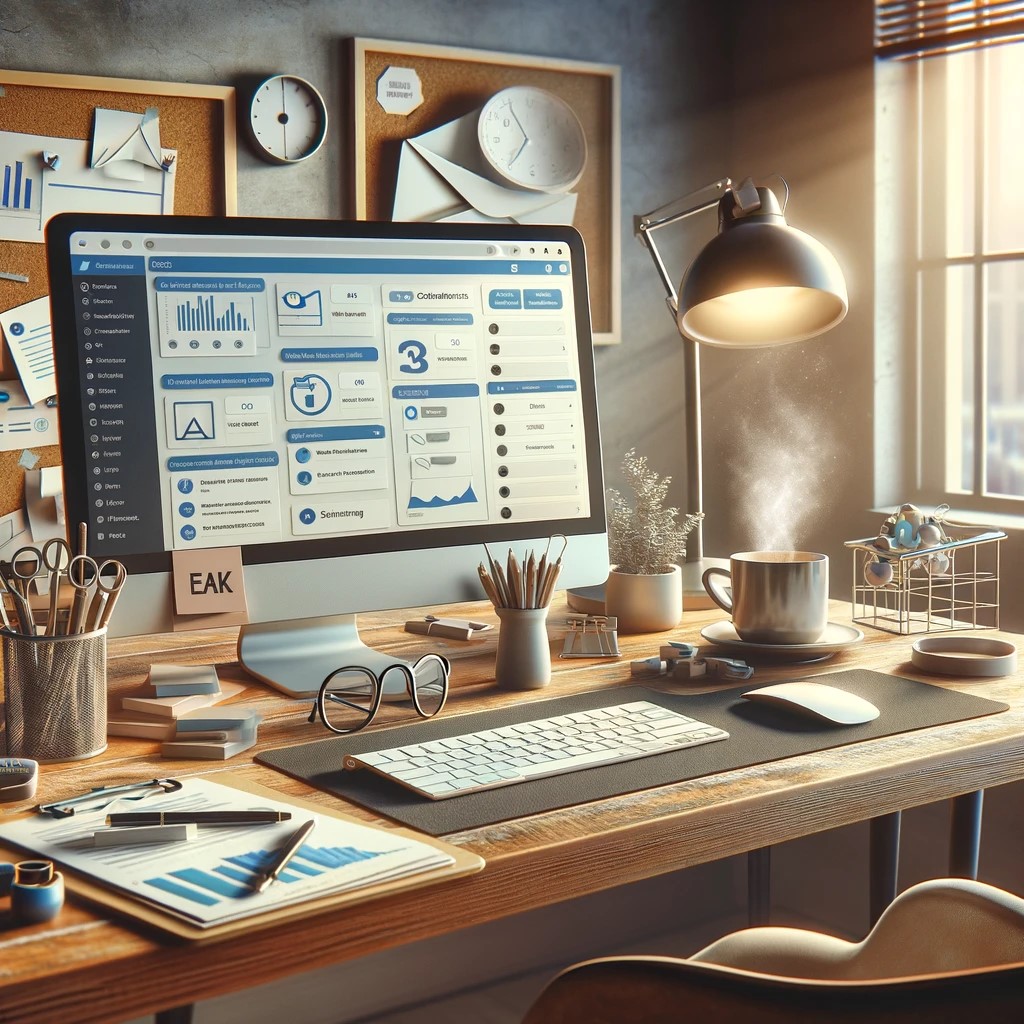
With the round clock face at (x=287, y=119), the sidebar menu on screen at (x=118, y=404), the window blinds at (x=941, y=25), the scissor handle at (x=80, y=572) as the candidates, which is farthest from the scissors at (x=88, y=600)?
the window blinds at (x=941, y=25)

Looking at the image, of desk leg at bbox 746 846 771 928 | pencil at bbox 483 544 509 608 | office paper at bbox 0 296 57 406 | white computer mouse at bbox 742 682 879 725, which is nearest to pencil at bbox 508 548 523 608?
pencil at bbox 483 544 509 608

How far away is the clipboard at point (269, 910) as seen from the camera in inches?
25.1

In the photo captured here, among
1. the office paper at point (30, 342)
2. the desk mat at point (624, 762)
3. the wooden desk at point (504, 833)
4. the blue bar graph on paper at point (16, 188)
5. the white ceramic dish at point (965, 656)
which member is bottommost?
the wooden desk at point (504, 833)

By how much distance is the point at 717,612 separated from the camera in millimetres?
1621

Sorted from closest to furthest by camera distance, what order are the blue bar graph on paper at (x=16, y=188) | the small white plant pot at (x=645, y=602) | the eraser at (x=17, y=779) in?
the eraser at (x=17, y=779) → the small white plant pot at (x=645, y=602) → the blue bar graph on paper at (x=16, y=188)

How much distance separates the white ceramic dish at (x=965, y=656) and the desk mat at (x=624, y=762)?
52 mm

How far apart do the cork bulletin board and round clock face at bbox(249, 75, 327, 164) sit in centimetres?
6

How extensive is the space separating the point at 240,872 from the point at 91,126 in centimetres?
217

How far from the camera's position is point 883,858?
155 centimetres

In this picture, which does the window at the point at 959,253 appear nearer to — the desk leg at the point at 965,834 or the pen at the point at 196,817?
the desk leg at the point at 965,834

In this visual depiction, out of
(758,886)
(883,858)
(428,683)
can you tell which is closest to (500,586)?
(428,683)

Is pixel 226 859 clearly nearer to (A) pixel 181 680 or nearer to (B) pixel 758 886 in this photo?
(A) pixel 181 680

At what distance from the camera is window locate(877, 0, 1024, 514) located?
2.63 m

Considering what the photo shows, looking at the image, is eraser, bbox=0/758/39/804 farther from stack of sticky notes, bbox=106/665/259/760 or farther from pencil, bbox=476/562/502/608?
pencil, bbox=476/562/502/608
